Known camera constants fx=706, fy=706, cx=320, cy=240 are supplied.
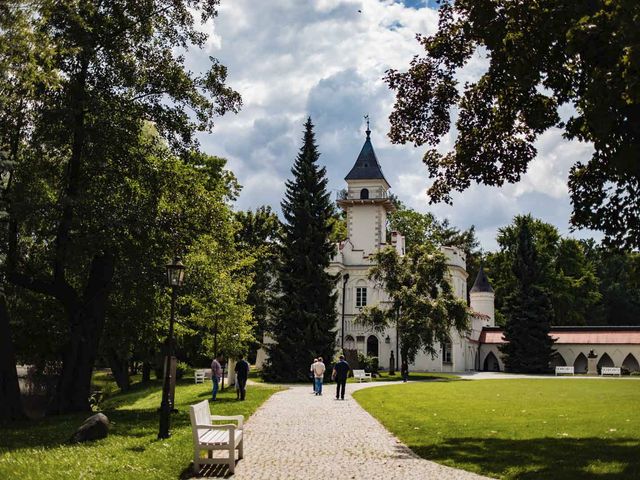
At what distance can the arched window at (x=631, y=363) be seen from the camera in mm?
54706

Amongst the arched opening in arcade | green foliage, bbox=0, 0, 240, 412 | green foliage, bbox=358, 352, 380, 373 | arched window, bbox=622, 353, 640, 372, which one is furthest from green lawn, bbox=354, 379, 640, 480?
the arched opening in arcade

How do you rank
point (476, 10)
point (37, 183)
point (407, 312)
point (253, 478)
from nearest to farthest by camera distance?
point (253, 478) → point (476, 10) → point (37, 183) → point (407, 312)

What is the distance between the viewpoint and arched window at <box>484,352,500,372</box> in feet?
198

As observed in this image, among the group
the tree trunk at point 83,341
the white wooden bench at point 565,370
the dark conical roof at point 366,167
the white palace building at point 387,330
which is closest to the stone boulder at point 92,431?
the tree trunk at point 83,341

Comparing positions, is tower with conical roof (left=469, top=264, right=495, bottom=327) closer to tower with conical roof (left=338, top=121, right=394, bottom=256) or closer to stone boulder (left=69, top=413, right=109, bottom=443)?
tower with conical roof (left=338, top=121, right=394, bottom=256)

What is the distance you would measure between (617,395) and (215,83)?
17.3 m

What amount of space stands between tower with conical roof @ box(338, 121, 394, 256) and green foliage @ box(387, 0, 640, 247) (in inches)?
1627

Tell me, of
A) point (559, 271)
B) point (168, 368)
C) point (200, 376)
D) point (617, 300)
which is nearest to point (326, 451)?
point (168, 368)

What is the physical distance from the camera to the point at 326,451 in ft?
40.4

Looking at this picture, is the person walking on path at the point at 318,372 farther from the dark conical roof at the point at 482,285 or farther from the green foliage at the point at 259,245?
the dark conical roof at the point at 482,285

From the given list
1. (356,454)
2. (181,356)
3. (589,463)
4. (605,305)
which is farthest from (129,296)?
(605,305)

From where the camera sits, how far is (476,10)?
13.6 metres

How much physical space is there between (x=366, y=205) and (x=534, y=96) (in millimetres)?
44535

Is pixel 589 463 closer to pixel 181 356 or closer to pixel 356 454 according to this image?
pixel 356 454
